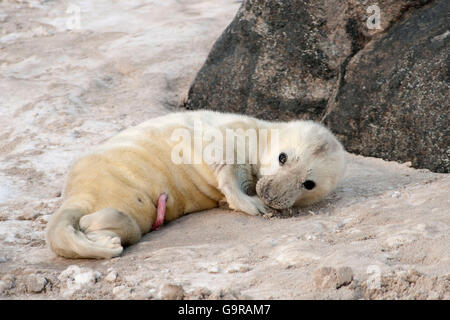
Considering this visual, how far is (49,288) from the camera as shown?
2715mm

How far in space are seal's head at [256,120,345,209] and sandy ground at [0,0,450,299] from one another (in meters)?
0.12

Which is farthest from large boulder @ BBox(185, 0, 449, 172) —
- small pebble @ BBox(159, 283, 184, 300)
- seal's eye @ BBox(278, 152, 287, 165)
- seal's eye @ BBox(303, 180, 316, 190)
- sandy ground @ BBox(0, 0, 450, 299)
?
small pebble @ BBox(159, 283, 184, 300)

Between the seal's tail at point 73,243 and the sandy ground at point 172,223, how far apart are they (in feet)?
0.17

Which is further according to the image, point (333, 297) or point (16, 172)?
point (16, 172)

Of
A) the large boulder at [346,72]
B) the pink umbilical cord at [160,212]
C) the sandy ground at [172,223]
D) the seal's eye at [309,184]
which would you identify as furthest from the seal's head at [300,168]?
the large boulder at [346,72]

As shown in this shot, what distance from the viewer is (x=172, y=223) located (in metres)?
3.92

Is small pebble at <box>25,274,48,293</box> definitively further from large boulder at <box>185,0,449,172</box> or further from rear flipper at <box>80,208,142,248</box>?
large boulder at <box>185,0,449,172</box>

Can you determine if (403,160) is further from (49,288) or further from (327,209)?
(49,288)

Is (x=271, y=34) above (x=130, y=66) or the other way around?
above

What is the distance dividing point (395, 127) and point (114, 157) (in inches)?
88.3

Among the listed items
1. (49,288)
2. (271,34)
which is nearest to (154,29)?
(271,34)

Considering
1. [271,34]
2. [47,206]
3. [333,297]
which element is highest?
[271,34]

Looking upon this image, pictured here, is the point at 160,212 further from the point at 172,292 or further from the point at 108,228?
the point at 172,292

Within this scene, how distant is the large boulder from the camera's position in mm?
4676
